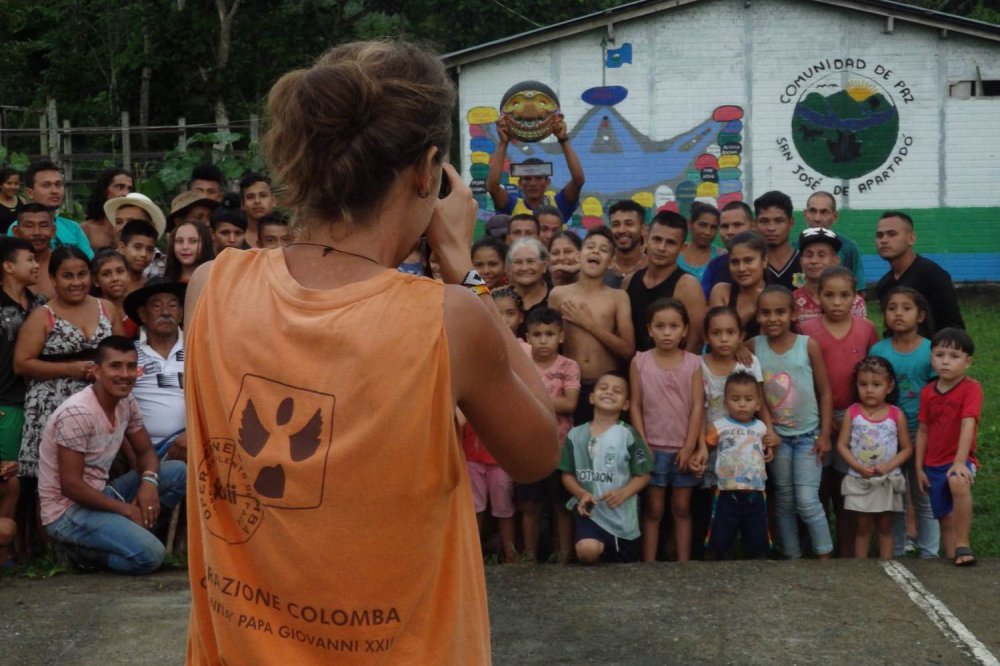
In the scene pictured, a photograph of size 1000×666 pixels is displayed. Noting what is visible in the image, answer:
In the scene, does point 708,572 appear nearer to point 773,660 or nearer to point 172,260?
point 773,660

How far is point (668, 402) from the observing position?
249 inches

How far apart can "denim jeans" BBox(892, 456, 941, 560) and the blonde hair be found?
504 cm

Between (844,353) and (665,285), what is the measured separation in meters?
1.00

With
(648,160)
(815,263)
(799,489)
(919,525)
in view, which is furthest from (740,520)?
(648,160)

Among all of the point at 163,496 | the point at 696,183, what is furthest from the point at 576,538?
the point at 696,183

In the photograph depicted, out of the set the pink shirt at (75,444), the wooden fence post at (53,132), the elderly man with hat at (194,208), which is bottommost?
the pink shirt at (75,444)

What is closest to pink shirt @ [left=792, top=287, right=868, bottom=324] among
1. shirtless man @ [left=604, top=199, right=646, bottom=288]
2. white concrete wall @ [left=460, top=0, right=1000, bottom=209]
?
shirtless man @ [left=604, top=199, right=646, bottom=288]

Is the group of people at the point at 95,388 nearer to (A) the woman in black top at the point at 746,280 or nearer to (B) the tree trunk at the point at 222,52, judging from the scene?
(A) the woman in black top at the point at 746,280

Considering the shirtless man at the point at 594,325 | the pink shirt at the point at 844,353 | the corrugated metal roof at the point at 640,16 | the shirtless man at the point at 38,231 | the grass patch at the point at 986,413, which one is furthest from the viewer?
the corrugated metal roof at the point at 640,16

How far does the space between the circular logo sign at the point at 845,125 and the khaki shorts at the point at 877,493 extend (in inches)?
468

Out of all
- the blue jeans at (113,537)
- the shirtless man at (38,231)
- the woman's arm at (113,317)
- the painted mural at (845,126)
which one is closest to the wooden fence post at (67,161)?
the painted mural at (845,126)

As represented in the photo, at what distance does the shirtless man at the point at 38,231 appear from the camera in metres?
7.20

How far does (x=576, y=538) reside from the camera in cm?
633

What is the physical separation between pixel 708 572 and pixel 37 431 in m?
3.51
